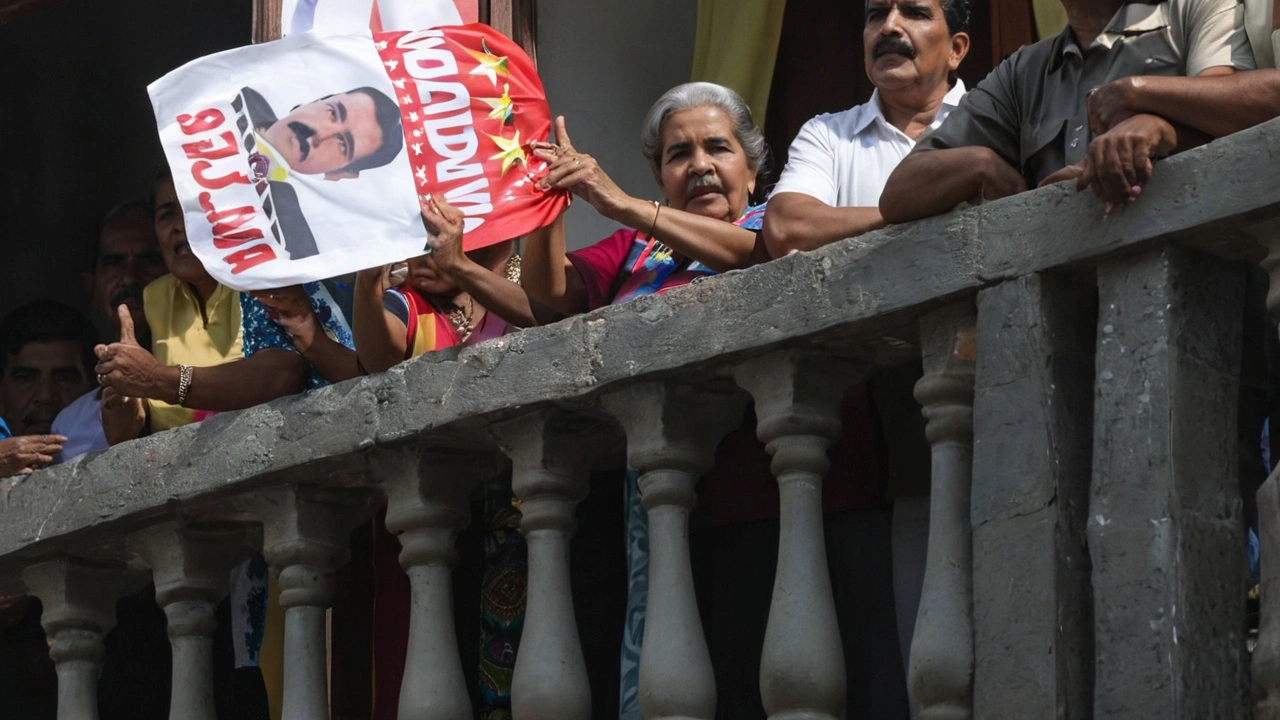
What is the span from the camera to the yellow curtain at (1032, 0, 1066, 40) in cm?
631

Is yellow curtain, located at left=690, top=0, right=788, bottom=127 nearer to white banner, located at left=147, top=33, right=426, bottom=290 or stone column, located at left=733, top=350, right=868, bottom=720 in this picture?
white banner, located at left=147, top=33, right=426, bottom=290

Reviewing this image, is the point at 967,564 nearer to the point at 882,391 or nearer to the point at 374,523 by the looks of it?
the point at 882,391

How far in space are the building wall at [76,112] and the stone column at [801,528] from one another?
461cm

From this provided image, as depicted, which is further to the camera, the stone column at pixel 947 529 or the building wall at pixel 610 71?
the building wall at pixel 610 71

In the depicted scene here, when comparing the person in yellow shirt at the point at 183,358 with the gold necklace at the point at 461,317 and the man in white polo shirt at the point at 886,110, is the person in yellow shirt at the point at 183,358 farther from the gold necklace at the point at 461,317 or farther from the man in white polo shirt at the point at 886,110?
the man in white polo shirt at the point at 886,110

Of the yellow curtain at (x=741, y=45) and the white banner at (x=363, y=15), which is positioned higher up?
the yellow curtain at (x=741, y=45)

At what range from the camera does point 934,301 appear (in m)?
4.41

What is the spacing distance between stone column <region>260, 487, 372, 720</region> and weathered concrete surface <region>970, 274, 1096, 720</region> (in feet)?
5.04

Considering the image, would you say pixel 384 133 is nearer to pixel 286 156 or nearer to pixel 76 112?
pixel 286 156

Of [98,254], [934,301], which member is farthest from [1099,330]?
[98,254]

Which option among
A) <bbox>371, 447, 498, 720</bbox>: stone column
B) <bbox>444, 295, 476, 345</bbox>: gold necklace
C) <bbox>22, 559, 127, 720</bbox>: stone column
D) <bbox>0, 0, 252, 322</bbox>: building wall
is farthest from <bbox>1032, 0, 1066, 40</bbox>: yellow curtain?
<bbox>0, 0, 252, 322</bbox>: building wall

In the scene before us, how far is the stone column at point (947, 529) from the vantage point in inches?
165

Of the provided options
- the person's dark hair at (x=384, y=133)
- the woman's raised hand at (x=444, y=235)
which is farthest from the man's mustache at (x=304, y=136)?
the woman's raised hand at (x=444, y=235)

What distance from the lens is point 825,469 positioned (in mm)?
4562
